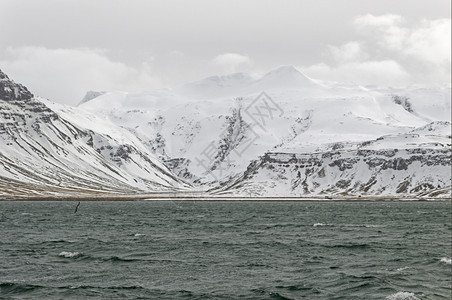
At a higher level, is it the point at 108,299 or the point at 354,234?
the point at 108,299

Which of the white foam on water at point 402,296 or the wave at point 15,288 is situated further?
the wave at point 15,288

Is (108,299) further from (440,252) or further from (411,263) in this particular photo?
(440,252)

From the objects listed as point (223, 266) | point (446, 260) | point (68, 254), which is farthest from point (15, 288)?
point (446, 260)

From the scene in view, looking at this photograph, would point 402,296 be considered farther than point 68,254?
No

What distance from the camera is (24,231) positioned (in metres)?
102

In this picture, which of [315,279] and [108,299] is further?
[315,279]

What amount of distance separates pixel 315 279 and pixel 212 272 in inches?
396

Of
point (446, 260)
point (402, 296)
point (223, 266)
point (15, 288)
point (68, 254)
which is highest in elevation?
point (15, 288)

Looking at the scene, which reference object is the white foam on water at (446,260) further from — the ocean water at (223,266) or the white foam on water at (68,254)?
the white foam on water at (68,254)

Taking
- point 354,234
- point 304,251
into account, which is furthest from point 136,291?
point 354,234

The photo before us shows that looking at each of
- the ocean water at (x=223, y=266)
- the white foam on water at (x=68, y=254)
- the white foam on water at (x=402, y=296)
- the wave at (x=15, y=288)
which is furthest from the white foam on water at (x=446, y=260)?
the wave at (x=15, y=288)

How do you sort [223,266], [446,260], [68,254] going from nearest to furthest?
[223,266]
[446,260]
[68,254]

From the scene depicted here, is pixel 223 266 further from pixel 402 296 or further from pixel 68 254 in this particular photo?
pixel 402 296

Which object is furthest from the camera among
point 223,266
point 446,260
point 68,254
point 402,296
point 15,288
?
point 68,254
